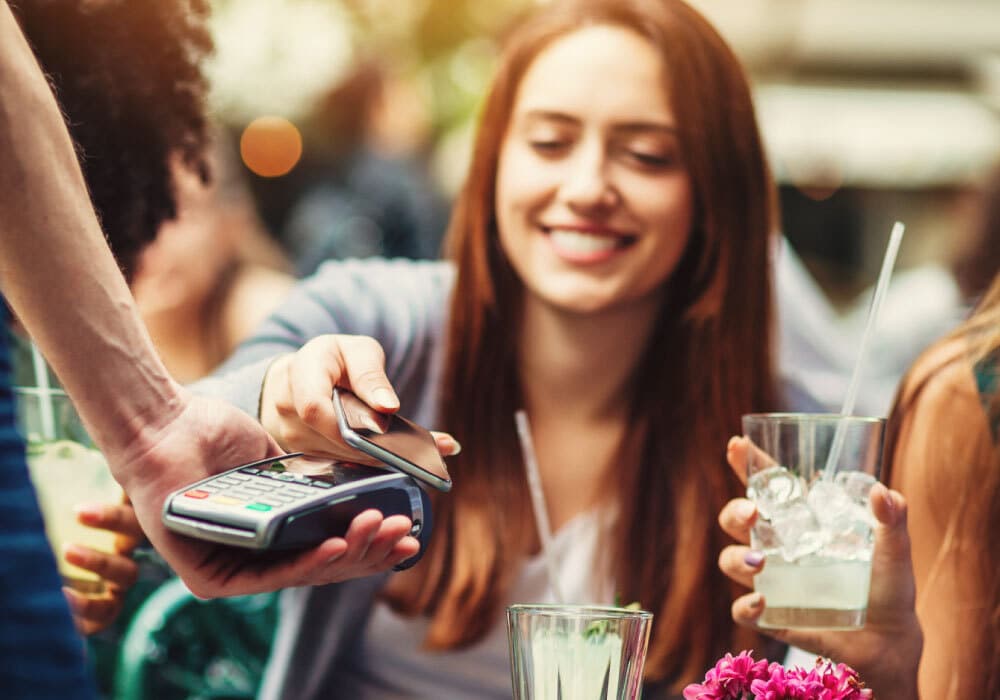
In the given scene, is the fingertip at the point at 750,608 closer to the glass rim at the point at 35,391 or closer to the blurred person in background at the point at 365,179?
the glass rim at the point at 35,391

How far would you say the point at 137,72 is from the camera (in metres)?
1.29

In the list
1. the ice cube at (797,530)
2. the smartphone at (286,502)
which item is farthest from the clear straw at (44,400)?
the ice cube at (797,530)

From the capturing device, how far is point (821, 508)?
1.13m

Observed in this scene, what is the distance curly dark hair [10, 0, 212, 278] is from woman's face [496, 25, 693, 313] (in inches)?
15.3

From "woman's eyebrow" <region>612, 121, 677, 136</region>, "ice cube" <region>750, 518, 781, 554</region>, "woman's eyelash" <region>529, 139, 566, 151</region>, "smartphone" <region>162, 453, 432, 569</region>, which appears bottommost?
"ice cube" <region>750, 518, 781, 554</region>

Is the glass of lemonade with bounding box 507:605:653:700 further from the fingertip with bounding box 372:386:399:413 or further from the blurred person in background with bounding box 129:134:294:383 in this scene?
the blurred person in background with bounding box 129:134:294:383

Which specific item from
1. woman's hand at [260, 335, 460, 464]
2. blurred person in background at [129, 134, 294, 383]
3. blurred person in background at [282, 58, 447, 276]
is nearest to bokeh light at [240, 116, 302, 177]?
blurred person in background at [282, 58, 447, 276]

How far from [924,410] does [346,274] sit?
2.29 ft

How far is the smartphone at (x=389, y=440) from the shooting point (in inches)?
37.3

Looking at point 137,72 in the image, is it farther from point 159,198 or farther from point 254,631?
point 254,631

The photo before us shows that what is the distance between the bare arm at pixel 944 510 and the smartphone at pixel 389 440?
582 millimetres

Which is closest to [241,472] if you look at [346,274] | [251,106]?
[346,274]

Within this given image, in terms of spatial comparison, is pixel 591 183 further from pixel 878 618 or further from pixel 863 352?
pixel 878 618

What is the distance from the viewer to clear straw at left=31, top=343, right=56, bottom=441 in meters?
1.23
